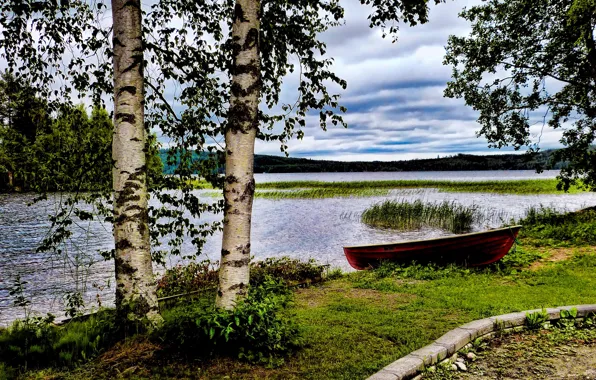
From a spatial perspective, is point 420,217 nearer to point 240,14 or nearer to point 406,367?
point 406,367

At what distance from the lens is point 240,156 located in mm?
4738

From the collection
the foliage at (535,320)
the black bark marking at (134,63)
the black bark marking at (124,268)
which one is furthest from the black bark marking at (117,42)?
the foliage at (535,320)

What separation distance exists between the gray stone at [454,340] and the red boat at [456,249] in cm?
557

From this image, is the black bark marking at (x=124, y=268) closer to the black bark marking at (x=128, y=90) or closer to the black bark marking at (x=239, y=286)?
the black bark marking at (x=239, y=286)

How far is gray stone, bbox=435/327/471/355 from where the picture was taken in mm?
4680

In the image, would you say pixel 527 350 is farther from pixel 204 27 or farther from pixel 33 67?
pixel 33 67

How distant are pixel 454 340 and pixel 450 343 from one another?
4.4 inches

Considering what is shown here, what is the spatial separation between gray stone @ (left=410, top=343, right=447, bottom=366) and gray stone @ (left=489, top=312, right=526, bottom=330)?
1.22 meters

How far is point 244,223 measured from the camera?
472 cm

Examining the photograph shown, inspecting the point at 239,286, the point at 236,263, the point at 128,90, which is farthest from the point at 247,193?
the point at 128,90

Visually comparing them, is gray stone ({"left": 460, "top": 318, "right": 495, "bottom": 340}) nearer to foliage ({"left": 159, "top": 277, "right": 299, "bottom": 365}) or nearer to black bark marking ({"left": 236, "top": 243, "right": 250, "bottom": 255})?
foliage ({"left": 159, "top": 277, "right": 299, "bottom": 365})

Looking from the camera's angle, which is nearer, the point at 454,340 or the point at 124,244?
the point at 454,340

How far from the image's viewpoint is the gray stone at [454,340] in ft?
15.4

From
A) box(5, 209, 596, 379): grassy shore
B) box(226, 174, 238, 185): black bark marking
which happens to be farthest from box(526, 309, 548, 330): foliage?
box(226, 174, 238, 185): black bark marking
